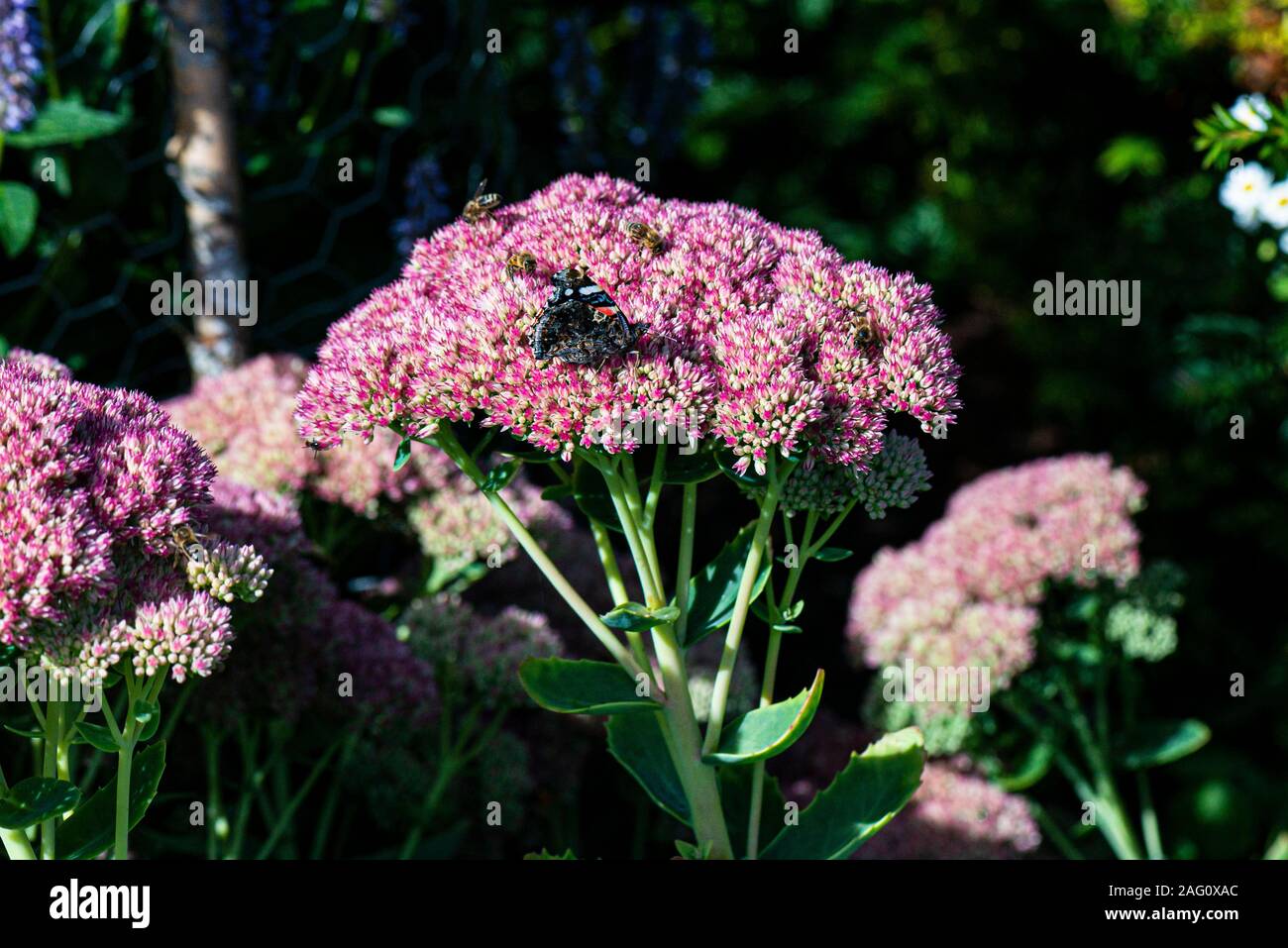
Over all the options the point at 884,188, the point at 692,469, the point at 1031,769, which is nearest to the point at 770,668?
the point at 692,469

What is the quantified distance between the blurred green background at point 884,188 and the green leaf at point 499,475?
2.45ft

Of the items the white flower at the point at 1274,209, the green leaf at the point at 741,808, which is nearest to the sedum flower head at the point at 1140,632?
the white flower at the point at 1274,209

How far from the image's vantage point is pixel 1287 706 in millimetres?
2107

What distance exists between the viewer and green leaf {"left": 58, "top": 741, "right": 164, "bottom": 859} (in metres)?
0.87

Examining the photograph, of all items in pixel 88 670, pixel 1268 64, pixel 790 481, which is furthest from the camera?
pixel 1268 64

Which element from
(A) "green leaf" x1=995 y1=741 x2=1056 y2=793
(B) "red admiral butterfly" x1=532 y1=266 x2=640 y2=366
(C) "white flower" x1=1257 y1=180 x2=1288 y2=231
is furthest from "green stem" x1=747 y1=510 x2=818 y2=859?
(C) "white flower" x1=1257 y1=180 x2=1288 y2=231

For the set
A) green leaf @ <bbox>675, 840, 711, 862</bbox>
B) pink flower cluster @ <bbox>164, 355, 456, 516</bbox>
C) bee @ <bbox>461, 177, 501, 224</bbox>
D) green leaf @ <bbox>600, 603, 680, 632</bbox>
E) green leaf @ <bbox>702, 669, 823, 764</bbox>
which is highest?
bee @ <bbox>461, 177, 501, 224</bbox>

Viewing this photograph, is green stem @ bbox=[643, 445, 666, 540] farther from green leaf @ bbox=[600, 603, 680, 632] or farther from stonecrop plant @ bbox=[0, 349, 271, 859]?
stonecrop plant @ bbox=[0, 349, 271, 859]

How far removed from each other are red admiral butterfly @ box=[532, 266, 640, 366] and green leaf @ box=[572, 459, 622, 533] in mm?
180

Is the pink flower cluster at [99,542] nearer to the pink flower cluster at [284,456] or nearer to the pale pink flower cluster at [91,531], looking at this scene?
the pale pink flower cluster at [91,531]

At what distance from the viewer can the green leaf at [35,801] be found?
0.80 meters

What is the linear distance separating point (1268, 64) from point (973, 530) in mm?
881
